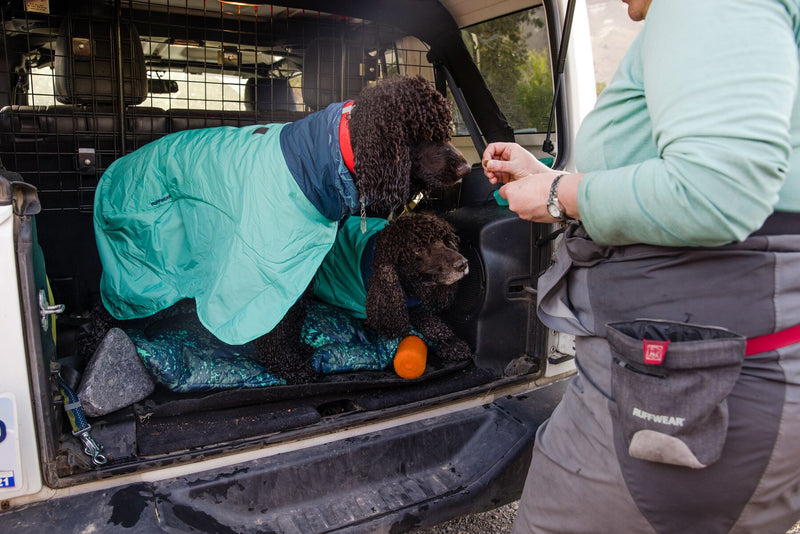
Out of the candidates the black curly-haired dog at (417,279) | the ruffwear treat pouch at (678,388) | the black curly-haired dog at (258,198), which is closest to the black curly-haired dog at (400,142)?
the black curly-haired dog at (258,198)

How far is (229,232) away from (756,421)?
1.84m

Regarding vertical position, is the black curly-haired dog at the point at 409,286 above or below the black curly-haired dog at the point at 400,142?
below

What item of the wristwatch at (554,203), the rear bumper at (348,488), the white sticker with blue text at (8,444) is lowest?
the rear bumper at (348,488)

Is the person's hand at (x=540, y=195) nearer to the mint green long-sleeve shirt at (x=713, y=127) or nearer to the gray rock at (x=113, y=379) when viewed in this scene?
the mint green long-sleeve shirt at (x=713, y=127)

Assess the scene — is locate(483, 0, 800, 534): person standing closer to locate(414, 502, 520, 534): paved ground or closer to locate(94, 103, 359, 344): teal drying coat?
locate(94, 103, 359, 344): teal drying coat

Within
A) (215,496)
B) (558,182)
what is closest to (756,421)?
(558,182)

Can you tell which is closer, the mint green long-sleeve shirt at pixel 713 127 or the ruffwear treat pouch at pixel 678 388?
the mint green long-sleeve shirt at pixel 713 127

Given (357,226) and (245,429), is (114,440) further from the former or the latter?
(357,226)

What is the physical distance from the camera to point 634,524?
112 centimetres

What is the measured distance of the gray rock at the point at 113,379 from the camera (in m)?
1.84

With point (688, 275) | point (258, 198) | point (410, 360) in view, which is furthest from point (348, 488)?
point (688, 275)

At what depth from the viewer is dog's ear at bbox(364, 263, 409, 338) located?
273 cm

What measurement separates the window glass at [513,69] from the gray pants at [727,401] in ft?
5.69

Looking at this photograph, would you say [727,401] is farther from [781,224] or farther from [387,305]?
[387,305]
